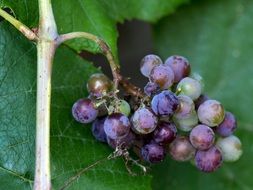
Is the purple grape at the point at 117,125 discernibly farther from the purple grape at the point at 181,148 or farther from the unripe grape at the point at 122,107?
the purple grape at the point at 181,148

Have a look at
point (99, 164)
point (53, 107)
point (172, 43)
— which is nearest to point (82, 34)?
point (53, 107)

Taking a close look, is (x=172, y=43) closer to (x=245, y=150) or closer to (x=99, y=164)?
(x=245, y=150)

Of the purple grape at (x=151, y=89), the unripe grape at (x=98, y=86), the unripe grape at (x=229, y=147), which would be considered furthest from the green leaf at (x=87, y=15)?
the unripe grape at (x=229, y=147)

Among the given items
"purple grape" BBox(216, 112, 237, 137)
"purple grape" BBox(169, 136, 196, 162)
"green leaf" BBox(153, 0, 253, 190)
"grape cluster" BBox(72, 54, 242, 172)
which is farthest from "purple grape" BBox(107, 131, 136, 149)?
"green leaf" BBox(153, 0, 253, 190)

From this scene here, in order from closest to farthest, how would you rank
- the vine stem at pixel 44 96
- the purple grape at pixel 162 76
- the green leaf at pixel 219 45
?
the vine stem at pixel 44 96
the purple grape at pixel 162 76
the green leaf at pixel 219 45

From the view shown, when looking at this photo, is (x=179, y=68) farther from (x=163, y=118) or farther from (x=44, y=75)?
(x=44, y=75)

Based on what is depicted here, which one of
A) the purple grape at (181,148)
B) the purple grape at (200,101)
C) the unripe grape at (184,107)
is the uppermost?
the purple grape at (200,101)

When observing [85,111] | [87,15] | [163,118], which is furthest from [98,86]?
[87,15]

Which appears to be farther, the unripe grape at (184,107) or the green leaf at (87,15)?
the green leaf at (87,15)
